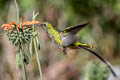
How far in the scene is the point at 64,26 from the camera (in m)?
4.84

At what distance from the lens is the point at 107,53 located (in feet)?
18.0

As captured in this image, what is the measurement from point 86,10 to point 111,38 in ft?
2.66

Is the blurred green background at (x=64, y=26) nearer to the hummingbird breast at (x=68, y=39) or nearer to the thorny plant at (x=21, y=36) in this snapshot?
the hummingbird breast at (x=68, y=39)

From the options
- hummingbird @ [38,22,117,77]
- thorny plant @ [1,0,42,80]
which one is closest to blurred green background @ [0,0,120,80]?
hummingbird @ [38,22,117,77]

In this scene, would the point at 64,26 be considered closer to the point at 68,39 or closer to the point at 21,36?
the point at 68,39

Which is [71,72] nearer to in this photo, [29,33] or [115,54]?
[115,54]

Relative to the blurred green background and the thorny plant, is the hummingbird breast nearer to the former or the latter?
the thorny plant

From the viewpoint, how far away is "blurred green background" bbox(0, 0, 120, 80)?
4820 millimetres

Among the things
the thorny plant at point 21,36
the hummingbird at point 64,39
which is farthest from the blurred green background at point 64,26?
the thorny plant at point 21,36

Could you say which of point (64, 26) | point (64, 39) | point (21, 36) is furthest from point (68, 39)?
point (64, 26)

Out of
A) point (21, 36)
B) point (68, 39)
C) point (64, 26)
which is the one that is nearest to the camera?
point (21, 36)

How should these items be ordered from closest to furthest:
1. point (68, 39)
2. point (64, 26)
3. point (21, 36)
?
point (21, 36), point (68, 39), point (64, 26)

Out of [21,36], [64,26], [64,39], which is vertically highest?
[21,36]

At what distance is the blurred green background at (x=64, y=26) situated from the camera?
4820 millimetres
